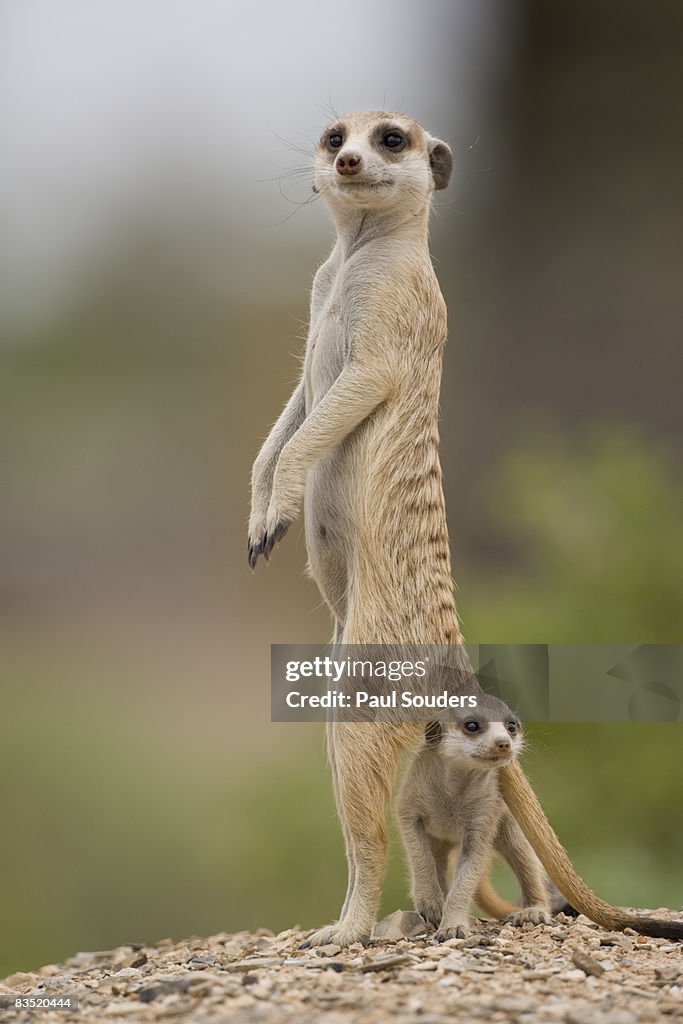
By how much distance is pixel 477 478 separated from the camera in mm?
4977

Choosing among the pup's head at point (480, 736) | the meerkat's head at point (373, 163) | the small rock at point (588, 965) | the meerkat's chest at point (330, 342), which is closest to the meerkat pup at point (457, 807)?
the pup's head at point (480, 736)

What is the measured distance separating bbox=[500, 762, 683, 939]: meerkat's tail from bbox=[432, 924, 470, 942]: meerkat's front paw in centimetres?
29

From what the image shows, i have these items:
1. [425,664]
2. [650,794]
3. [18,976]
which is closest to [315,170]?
[425,664]

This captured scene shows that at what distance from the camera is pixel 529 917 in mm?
2711

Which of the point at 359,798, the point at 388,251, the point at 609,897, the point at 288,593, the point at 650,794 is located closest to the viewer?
the point at 359,798

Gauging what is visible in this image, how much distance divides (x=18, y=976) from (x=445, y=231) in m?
3.47

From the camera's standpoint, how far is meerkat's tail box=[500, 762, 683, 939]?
8.64 ft

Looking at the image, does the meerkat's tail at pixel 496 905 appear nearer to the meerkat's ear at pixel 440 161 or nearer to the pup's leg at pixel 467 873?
the pup's leg at pixel 467 873

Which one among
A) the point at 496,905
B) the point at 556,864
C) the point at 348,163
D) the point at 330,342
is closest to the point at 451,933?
the point at 556,864

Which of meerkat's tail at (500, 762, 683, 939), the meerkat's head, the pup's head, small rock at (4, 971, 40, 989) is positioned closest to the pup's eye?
the meerkat's head

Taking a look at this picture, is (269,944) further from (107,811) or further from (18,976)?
(107,811)

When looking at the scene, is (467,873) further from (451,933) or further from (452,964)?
(452,964)

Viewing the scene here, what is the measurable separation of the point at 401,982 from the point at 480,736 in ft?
1.89

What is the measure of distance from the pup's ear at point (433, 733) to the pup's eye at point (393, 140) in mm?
1270
